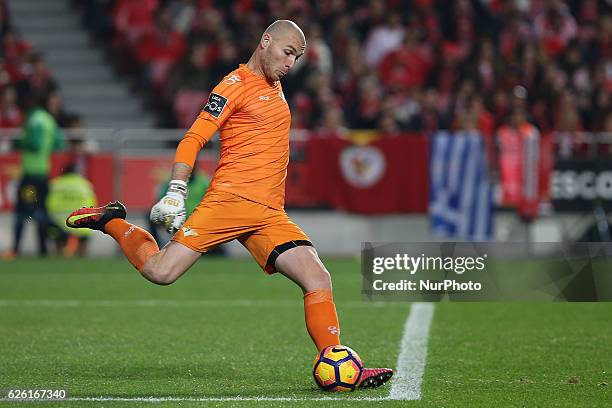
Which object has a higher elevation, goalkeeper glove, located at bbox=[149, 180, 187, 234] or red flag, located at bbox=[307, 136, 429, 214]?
red flag, located at bbox=[307, 136, 429, 214]

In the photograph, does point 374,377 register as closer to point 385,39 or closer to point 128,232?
point 128,232

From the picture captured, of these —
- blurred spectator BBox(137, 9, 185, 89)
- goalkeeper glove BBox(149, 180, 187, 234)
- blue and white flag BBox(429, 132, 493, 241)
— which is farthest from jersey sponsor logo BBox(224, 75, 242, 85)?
blurred spectator BBox(137, 9, 185, 89)

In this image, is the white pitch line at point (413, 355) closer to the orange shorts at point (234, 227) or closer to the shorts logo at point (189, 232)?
the orange shorts at point (234, 227)

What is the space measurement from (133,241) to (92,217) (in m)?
0.37

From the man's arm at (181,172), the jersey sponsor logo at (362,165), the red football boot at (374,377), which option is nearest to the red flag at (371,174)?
the jersey sponsor logo at (362,165)

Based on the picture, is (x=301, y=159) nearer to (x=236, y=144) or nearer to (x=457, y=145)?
(x=457, y=145)

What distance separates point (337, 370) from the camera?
272 inches

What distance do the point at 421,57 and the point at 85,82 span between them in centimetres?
617

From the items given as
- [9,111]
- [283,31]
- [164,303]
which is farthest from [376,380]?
[9,111]

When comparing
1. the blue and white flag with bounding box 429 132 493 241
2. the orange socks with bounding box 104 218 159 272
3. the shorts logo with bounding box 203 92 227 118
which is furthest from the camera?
the blue and white flag with bounding box 429 132 493 241

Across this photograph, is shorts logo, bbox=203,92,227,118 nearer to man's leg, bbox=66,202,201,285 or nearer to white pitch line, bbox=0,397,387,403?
man's leg, bbox=66,202,201,285

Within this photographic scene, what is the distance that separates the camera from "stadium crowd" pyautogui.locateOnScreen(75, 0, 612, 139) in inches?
744

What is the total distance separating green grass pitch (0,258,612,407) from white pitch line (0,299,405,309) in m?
0.02

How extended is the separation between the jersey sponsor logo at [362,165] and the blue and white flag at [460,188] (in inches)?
29.3
